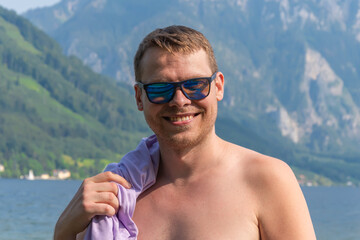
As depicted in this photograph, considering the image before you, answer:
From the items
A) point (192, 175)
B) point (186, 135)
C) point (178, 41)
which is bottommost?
point (192, 175)

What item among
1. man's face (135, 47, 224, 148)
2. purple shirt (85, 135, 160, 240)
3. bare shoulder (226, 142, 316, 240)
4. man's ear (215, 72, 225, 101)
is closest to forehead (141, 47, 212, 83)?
man's face (135, 47, 224, 148)

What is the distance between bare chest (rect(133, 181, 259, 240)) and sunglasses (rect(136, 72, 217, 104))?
572 millimetres

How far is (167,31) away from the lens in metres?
3.90

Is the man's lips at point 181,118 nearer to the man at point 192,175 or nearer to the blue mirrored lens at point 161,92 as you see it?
the man at point 192,175

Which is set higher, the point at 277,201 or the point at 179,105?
the point at 179,105

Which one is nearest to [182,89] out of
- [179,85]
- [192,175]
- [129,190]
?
[179,85]

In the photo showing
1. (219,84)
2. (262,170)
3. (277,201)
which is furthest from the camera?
(219,84)

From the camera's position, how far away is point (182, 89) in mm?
3834

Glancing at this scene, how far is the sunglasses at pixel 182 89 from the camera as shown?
3842 millimetres

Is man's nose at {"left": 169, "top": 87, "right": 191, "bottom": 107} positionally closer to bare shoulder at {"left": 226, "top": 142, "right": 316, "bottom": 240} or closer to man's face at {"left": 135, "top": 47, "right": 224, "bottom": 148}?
man's face at {"left": 135, "top": 47, "right": 224, "bottom": 148}

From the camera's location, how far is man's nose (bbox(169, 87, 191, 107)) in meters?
3.85

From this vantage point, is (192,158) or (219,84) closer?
(192,158)

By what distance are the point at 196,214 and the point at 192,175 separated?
28 cm

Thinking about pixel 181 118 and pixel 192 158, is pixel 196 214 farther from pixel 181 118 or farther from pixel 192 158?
pixel 181 118
